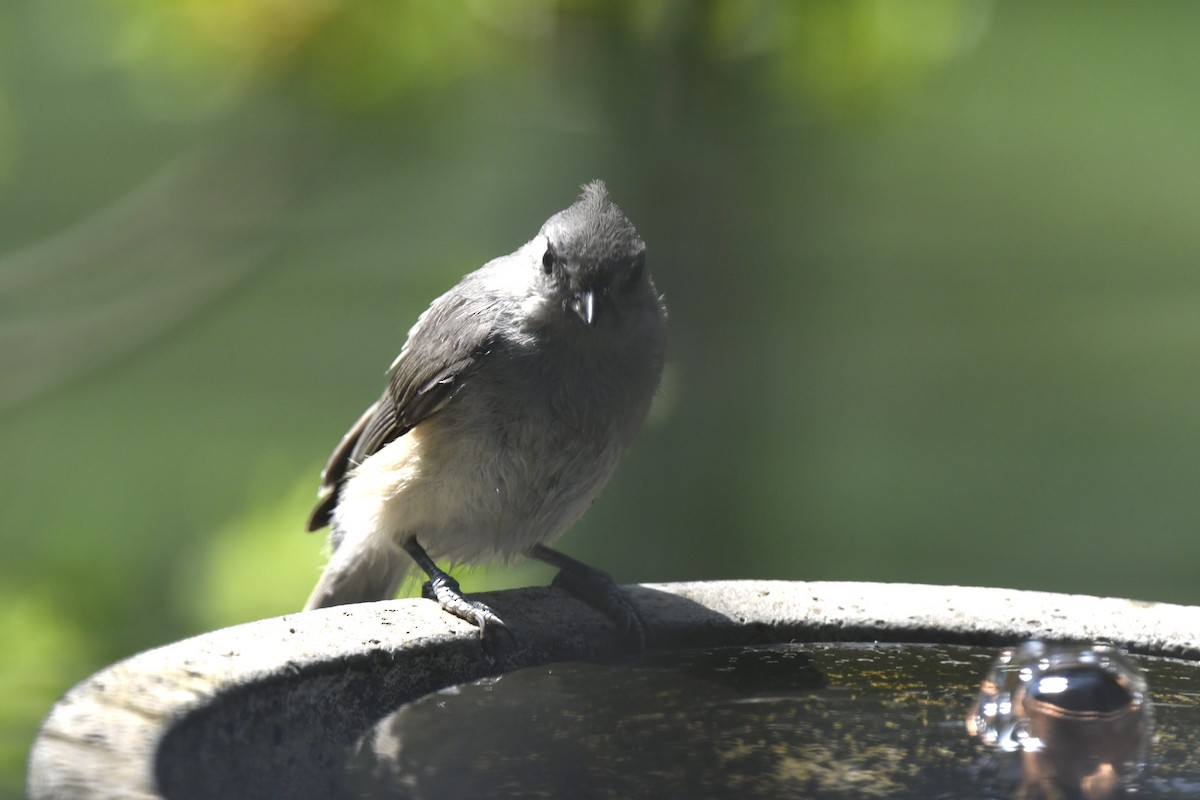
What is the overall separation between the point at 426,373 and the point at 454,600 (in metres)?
0.62

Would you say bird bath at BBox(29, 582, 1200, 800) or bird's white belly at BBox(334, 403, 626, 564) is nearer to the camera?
bird bath at BBox(29, 582, 1200, 800)

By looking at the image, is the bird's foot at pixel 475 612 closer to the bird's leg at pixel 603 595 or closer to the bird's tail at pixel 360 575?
the bird's leg at pixel 603 595

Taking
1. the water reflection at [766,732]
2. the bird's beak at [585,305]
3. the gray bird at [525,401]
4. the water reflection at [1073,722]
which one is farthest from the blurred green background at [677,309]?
the water reflection at [1073,722]

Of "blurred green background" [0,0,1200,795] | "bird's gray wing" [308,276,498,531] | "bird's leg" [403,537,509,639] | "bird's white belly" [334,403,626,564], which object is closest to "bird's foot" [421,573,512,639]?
"bird's leg" [403,537,509,639]

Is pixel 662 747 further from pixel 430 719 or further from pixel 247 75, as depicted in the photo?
pixel 247 75

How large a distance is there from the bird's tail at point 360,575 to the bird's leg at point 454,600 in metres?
0.18

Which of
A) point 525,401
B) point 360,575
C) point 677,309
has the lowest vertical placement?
point 360,575

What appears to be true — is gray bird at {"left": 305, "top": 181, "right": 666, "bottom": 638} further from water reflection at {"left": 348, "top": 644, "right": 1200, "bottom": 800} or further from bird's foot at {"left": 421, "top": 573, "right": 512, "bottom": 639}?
water reflection at {"left": 348, "top": 644, "right": 1200, "bottom": 800}

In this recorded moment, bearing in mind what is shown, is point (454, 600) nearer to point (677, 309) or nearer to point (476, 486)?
point (476, 486)

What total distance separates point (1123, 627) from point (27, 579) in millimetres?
3452

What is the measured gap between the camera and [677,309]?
3381 mm

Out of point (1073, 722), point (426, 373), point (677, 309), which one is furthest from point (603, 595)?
point (677, 309)

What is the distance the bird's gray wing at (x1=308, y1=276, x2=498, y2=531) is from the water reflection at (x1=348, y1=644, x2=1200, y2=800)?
70 centimetres

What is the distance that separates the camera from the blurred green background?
11.9 feet
